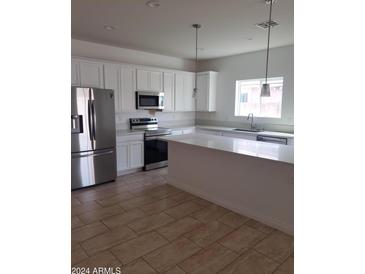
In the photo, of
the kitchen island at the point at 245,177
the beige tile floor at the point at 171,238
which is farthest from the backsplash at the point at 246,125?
the beige tile floor at the point at 171,238

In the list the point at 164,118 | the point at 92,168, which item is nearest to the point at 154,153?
the point at 164,118

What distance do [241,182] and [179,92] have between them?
3.43m

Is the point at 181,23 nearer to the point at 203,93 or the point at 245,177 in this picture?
the point at 245,177

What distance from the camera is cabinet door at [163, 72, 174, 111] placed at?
18.3 ft

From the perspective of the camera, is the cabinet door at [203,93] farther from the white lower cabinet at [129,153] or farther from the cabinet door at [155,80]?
the white lower cabinet at [129,153]

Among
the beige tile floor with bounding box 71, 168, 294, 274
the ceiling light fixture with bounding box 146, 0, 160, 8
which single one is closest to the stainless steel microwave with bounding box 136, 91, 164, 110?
the beige tile floor with bounding box 71, 168, 294, 274

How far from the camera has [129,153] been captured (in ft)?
15.6

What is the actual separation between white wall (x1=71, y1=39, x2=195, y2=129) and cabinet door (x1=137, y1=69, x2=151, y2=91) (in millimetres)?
396

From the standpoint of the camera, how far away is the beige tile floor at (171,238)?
84.4 inches

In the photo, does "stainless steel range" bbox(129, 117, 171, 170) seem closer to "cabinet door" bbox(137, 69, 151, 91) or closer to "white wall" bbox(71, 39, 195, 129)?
"white wall" bbox(71, 39, 195, 129)

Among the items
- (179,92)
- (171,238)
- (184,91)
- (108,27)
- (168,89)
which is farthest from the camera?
(184,91)

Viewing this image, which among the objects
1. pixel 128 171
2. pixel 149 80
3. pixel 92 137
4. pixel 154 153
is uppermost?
pixel 149 80
